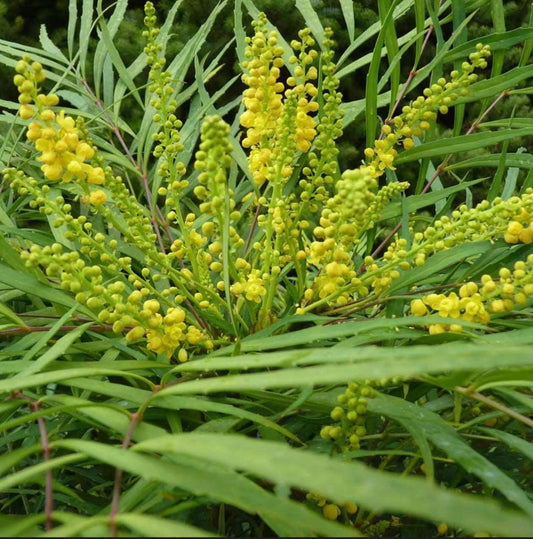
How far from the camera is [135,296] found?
1.38ft

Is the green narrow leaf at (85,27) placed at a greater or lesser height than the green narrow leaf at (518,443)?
greater

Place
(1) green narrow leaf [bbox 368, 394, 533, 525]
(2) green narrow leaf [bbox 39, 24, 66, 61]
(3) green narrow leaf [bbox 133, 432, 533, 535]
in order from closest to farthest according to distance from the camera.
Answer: (3) green narrow leaf [bbox 133, 432, 533, 535]
(1) green narrow leaf [bbox 368, 394, 533, 525]
(2) green narrow leaf [bbox 39, 24, 66, 61]

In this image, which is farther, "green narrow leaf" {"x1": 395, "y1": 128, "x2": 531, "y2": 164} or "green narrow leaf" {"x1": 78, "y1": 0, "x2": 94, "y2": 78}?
"green narrow leaf" {"x1": 78, "y1": 0, "x2": 94, "y2": 78}

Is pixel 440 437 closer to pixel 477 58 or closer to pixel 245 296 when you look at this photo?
pixel 245 296

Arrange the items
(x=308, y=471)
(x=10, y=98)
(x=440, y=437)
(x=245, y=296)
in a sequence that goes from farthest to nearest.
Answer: (x=10, y=98) → (x=245, y=296) → (x=440, y=437) → (x=308, y=471)

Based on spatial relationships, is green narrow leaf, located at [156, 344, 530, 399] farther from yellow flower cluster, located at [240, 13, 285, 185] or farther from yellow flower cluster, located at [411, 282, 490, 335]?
yellow flower cluster, located at [240, 13, 285, 185]

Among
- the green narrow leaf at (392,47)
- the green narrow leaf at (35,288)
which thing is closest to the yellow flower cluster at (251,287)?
the green narrow leaf at (35,288)

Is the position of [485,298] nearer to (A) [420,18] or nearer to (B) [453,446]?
(B) [453,446]

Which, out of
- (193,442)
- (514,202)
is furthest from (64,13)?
(193,442)

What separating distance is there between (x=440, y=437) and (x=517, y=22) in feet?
5.99

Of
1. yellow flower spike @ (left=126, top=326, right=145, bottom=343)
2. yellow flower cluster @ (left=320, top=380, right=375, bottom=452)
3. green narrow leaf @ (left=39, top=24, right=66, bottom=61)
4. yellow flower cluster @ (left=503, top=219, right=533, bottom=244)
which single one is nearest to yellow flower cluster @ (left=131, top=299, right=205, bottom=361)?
yellow flower spike @ (left=126, top=326, right=145, bottom=343)

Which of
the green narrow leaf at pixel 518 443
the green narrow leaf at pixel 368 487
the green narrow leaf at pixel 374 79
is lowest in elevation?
the green narrow leaf at pixel 518 443

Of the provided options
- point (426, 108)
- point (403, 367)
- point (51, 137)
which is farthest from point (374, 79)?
point (403, 367)

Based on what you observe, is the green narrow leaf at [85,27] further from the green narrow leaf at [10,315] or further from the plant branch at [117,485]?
the plant branch at [117,485]
